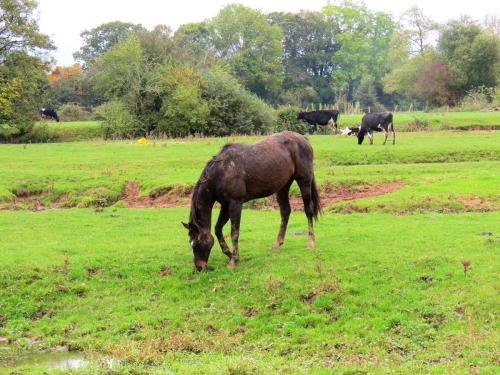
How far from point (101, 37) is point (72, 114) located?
36497mm

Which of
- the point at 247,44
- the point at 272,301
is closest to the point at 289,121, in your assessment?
the point at 272,301

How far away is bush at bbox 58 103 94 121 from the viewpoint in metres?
67.1

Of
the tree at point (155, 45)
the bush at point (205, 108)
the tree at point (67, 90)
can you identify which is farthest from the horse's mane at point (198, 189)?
the tree at point (67, 90)

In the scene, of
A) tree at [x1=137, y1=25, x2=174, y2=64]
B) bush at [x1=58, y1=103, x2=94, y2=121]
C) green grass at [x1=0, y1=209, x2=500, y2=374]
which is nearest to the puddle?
green grass at [x1=0, y1=209, x2=500, y2=374]

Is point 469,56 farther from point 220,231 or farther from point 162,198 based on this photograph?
point 220,231

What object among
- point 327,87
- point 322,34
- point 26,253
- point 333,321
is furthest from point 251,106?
point 322,34

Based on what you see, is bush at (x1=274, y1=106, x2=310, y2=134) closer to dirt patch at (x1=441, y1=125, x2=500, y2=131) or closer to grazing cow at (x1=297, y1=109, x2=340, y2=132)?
grazing cow at (x1=297, y1=109, x2=340, y2=132)

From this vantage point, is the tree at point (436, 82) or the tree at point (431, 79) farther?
the tree at point (431, 79)

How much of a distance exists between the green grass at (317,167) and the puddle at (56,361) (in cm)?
1133

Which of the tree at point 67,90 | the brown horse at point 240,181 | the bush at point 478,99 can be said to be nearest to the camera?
the brown horse at point 240,181

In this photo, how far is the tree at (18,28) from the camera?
46.3m

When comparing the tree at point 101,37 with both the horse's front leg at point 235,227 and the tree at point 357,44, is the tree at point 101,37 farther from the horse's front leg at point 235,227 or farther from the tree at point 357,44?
the horse's front leg at point 235,227

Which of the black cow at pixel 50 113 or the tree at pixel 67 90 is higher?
the tree at pixel 67 90

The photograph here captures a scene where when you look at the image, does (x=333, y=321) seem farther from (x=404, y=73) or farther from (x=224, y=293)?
(x=404, y=73)
